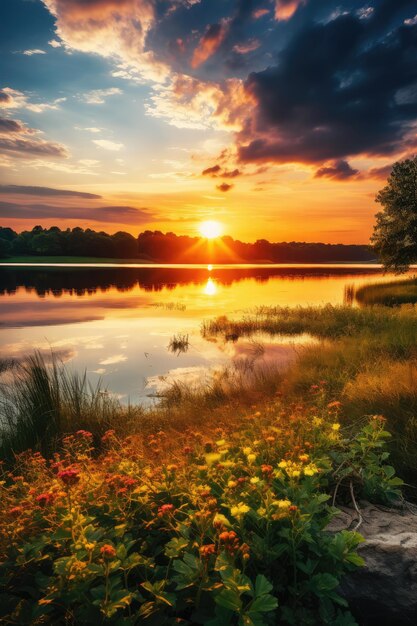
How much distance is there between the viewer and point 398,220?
42.2 meters

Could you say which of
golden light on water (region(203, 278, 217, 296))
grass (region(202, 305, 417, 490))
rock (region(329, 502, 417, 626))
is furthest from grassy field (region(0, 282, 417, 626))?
golden light on water (region(203, 278, 217, 296))

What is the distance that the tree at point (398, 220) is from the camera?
40.9m

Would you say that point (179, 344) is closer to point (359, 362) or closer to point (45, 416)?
point (359, 362)

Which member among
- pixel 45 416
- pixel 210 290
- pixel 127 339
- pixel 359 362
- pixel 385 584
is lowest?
pixel 127 339

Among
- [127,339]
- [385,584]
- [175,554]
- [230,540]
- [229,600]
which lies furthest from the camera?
[127,339]

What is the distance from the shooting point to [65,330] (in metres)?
26.1

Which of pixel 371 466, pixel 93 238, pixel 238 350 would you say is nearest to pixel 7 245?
pixel 93 238

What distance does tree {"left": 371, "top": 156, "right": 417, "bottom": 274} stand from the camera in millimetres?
40906

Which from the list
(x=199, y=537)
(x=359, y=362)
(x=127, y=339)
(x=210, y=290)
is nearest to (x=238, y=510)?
(x=199, y=537)

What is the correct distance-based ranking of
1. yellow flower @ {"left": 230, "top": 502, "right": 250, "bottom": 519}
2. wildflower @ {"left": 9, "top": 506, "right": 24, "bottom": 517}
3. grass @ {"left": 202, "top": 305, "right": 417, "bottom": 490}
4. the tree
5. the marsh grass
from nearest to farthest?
yellow flower @ {"left": 230, "top": 502, "right": 250, "bottom": 519}
wildflower @ {"left": 9, "top": 506, "right": 24, "bottom": 517}
grass @ {"left": 202, "top": 305, "right": 417, "bottom": 490}
the marsh grass
the tree

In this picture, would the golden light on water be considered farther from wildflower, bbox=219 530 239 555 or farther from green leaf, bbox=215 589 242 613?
green leaf, bbox=215 589 242 613

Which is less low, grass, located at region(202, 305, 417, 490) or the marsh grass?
grass, located at region(202, 305, 417, 490)

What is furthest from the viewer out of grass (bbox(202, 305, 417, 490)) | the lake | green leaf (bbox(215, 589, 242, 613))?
the lake

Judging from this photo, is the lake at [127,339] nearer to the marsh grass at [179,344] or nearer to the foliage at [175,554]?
the marsh grass at [179,344]
